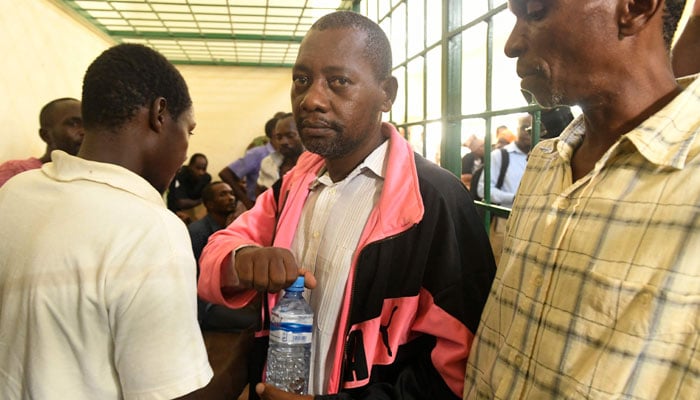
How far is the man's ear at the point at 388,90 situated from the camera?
4.52 feet

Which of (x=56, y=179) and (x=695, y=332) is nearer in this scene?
(x=695, y=332)

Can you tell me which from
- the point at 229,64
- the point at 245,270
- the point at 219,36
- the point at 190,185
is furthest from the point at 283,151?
the point at 229,64

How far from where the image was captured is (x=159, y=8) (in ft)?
13.7

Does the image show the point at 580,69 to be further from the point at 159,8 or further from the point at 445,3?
the point at 159,8

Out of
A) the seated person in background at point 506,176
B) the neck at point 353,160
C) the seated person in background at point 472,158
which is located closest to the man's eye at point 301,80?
the neck at point 353,160

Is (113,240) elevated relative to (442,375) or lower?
elevated

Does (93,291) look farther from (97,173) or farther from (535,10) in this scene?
(535,10)

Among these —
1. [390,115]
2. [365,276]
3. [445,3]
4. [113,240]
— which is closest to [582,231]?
[365,276]

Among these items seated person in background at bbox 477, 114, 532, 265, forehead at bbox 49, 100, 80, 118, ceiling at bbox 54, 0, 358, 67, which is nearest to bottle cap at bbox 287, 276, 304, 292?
seated person in background at bbox 477, 114, 532, 265

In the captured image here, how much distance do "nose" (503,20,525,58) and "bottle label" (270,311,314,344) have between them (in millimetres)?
778

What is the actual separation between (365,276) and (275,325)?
27 centimetres

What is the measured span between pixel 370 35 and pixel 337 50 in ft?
0.38

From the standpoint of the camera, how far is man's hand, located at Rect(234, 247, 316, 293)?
1074mm

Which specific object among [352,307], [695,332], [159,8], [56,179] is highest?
[159,8]
